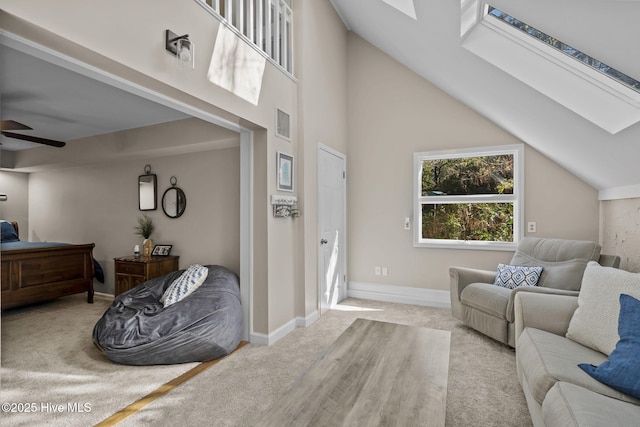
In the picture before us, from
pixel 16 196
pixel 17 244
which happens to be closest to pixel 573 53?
pixel 17 244

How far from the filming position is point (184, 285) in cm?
313

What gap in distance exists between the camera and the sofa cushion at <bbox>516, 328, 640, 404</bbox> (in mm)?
1423

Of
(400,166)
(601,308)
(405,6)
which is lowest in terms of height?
(601,308)

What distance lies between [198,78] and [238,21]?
85 cm

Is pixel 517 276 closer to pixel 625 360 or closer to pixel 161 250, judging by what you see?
pixel 625 360

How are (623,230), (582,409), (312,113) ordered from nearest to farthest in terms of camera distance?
(582,409), (623,230), (312,113)

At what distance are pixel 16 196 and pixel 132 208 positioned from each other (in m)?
2.77

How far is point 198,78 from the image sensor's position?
221 centimetres

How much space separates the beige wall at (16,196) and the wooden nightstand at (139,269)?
3129mm

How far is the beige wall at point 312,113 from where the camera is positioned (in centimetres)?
348

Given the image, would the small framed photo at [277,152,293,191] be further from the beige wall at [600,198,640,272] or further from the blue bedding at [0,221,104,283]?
the blue bedding at [0,221,104,283]

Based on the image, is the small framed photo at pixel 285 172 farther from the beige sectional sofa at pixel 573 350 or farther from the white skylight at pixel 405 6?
the beige sectional sofa at pixel 573 350

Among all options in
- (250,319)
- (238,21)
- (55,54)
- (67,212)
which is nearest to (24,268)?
(67,212)

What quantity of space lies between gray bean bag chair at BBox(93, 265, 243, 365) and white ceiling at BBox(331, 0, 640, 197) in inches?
119
